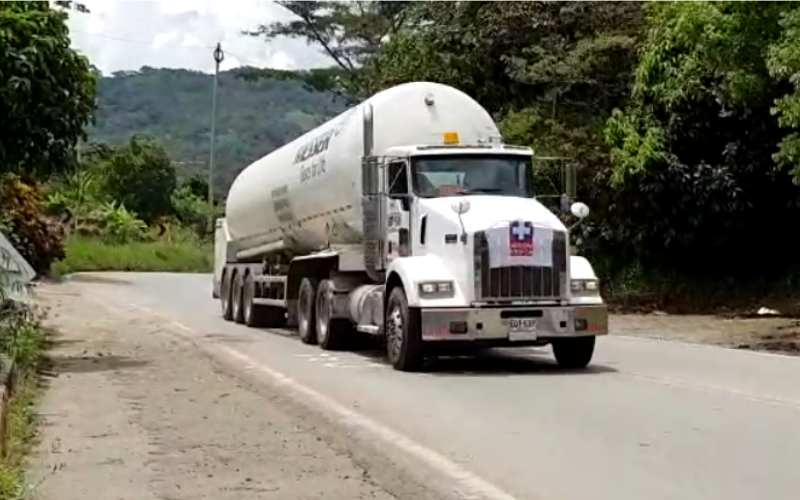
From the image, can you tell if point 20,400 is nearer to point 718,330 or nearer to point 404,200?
point 404,200

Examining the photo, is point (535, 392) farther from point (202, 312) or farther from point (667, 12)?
point (202, 312)

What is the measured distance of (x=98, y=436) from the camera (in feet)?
36.2

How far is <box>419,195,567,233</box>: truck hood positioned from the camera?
15.9m

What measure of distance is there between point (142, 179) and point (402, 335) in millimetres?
59342

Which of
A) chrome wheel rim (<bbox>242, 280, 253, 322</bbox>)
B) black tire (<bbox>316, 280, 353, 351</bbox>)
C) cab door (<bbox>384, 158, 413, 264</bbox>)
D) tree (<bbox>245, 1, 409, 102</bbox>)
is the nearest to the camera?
cab door (<bbox>384, 158, 413, 264</bbox>)

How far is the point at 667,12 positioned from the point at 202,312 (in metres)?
12.4

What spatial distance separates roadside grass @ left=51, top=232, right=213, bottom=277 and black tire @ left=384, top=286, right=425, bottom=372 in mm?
41327

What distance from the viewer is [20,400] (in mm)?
12633

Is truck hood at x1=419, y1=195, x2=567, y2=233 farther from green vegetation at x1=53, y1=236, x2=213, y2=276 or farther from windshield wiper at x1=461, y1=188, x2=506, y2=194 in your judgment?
green vegetation at x1=53, y1=236, x2=213, y2=276

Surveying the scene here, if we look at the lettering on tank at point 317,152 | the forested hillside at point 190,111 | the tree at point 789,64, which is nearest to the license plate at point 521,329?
the lettering on tank at point 317,152

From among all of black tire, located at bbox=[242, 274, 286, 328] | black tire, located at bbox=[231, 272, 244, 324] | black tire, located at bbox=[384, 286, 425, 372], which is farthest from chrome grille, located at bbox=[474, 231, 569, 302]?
black tire, located at bbox=[231, 272, 244, 324]

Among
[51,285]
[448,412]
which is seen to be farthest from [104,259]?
[448,412]

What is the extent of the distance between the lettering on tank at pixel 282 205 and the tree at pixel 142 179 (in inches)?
1969

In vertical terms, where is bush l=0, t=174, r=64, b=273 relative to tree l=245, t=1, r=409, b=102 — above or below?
below
